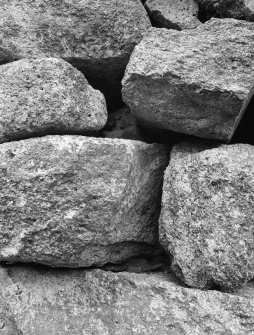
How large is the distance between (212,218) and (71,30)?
87cm

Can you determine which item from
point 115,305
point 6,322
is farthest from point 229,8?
point 6,322

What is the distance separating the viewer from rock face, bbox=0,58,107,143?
1.28 metres

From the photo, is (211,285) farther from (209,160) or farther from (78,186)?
(78,186)

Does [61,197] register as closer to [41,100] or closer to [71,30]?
[41,100]

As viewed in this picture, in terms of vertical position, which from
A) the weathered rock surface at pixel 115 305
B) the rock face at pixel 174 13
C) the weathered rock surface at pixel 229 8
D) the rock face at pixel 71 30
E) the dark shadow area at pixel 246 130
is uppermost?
the weathered rock surface at pixel 229 8

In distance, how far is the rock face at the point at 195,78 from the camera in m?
1.28

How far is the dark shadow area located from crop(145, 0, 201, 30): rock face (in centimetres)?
41

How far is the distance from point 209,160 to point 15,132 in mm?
635

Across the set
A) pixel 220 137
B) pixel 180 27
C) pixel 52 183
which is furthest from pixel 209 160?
pixel 180 27

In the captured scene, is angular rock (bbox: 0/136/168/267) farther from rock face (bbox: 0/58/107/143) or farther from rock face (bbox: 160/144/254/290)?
rock face (bbox: 160/144/254/290)

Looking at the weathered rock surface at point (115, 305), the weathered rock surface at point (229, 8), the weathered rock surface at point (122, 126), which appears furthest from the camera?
the weathered rock surface at point (122, 126)

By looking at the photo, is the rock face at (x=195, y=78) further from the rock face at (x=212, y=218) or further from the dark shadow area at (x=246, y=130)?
the dark shadow area at (x=246, y=130)

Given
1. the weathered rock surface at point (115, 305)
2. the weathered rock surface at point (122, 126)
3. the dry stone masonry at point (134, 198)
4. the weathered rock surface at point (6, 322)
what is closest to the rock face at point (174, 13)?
the dry stone masonry at point (134, 198)

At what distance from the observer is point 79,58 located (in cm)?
153
